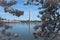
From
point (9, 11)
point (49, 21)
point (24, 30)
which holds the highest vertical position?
point (9, 11)

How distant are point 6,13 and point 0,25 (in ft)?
0.86

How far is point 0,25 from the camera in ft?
14.4

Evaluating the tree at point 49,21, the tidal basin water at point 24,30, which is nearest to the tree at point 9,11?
the tidal basin water at point 24,30

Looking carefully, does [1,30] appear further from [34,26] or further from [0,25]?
[34,26]

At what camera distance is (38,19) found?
4355 millimetres

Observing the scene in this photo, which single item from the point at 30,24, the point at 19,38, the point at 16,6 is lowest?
the point at 19,38

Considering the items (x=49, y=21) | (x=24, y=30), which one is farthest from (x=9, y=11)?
(x=49, y=21)

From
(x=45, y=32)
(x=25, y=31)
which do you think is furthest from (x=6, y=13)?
(x=45, y=32)

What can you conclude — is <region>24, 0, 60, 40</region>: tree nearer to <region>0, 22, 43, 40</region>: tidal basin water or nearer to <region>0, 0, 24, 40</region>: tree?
<region>0, 22, 43, 40</region>: tidal basin water

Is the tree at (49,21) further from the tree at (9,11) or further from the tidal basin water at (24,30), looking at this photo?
the tree at (9,11)

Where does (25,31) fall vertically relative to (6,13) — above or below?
below

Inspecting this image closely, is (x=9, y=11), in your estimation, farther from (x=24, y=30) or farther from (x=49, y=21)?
(x=49, y=21)

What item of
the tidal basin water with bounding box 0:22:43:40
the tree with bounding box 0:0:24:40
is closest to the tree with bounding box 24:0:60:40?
the tidal basin water with bounding box 0:22:43:40

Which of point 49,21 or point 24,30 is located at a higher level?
point 49,21
